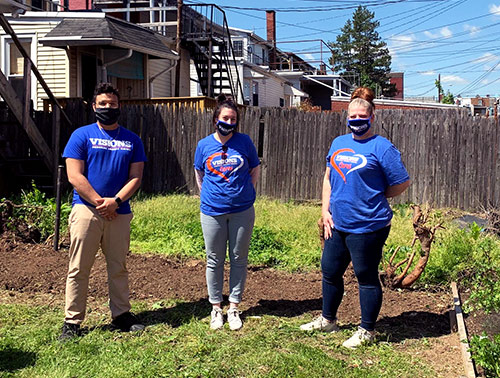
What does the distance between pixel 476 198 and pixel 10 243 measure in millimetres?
8169

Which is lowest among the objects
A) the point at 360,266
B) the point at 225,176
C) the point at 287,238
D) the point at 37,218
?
the point at 287,238

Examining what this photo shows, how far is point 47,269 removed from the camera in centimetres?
661

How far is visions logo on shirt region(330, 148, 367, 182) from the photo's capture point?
425 cm

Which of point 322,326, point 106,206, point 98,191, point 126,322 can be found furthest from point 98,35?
point 322,326

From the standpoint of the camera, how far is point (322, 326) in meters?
4.74

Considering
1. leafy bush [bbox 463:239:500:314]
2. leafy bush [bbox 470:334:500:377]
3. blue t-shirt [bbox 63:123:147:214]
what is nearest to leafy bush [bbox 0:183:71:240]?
blue t-shirt [bbox 63:123:147:214]

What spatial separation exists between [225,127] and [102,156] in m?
1.00

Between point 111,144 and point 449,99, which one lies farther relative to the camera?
point 449,99

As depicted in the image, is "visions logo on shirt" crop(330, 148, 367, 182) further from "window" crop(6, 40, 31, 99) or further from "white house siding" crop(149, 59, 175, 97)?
"white house siding" crop(149, 59, 175, 97)

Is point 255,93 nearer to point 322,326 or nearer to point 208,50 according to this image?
point 208,50

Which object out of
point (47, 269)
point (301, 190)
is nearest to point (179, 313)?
point (47, 269)

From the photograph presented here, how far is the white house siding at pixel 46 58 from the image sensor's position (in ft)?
48.3

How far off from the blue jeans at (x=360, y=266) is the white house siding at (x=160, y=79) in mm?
14651

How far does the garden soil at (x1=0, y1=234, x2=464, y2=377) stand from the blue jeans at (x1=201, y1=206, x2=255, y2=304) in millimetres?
434
